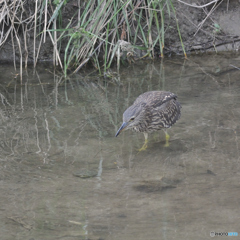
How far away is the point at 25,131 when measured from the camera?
5262 mm

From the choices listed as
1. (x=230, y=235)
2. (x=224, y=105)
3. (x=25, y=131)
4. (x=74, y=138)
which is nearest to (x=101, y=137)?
(x=74, y=138)

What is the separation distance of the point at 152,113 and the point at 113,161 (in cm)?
82

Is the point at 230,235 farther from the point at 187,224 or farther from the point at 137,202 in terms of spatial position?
the point at 137,202

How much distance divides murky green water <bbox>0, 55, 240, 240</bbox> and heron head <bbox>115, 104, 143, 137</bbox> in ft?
0.96

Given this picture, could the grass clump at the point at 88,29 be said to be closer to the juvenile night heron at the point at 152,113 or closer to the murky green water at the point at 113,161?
the murky green water at the point at 113,161

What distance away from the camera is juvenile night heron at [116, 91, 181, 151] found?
474 cm

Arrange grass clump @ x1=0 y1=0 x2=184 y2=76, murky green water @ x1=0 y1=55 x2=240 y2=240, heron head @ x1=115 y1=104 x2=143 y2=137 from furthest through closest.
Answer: grass clump @ x1=0 y1=0 x2=184 y2=76 → heron head @ x1=115 y1=104 x2=143 y2=137 → murky green water @ x1=0 y1=55 x2=240 y2=240

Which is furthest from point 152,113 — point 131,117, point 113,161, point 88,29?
point 88,29

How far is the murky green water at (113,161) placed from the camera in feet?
11.2

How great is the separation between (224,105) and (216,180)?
1.93m

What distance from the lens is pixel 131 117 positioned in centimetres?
466

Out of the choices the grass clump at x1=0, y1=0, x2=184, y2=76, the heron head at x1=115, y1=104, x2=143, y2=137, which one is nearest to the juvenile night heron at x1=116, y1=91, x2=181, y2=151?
the heron head at x1=115, y1=104, x2=143, y2=137

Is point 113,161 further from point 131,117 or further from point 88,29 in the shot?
point 88,29

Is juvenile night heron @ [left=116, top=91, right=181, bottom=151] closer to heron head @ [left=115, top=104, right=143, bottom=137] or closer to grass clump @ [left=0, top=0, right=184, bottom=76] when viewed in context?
heron head @ [left=115, top=104, right=143, bottom=137]
